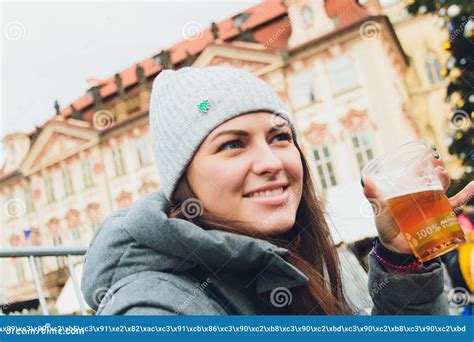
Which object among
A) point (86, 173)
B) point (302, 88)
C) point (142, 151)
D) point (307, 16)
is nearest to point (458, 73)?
point (302, 88)

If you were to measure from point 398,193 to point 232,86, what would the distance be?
0.94 feet

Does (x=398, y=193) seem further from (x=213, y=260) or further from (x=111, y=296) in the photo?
(x=111, y=296)

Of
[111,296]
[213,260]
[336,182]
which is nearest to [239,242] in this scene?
[213,260]

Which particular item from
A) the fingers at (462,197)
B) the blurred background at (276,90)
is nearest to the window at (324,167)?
the blurred background at (276,90)

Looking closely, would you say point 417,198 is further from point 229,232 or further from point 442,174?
point 229,232

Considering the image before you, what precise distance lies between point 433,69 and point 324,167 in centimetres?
81

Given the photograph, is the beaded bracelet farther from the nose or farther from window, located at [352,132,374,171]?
window, located at [352,132,374,171]

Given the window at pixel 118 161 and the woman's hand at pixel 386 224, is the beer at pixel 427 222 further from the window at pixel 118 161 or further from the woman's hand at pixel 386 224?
the window at pixel 118 161

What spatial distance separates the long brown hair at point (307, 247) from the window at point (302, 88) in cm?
261

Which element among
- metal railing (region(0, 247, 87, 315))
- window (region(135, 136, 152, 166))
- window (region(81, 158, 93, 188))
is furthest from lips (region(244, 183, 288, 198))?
window (region(135, 136, 152, 166))

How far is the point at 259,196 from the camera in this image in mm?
716

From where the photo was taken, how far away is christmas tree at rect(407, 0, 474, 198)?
8.87 ft

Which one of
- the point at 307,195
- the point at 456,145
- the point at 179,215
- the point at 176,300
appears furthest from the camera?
the point at 456,145

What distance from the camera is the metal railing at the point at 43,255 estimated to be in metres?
1.14
